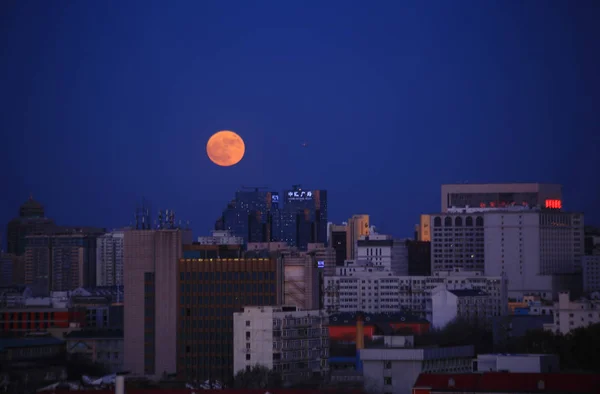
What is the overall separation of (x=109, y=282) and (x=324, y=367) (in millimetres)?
115108

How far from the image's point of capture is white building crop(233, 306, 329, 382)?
77.4 m

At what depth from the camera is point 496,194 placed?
183875mm

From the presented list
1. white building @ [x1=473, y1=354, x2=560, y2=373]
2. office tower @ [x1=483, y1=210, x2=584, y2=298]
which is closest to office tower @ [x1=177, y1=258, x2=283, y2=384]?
white building @ [x1=473, y1=354, x2=560, y2=373]

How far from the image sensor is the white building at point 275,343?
77375 millimetres

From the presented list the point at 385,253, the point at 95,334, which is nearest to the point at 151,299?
the point at 95,334

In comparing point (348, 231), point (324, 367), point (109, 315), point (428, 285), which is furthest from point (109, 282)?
point (324, 367)

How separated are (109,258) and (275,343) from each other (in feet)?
384

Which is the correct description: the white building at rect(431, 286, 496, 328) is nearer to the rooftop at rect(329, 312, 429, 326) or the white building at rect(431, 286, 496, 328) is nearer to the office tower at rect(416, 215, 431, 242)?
the rooftop at rect(329, 312, 429, 326)

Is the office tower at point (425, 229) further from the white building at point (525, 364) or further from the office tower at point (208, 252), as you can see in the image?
the white building at point (525, 364)

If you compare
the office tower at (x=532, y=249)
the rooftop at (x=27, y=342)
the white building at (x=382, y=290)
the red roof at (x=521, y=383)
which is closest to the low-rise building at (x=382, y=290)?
the white building at (x=382, y=290)

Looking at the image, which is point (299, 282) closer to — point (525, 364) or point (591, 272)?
point (525, 364)

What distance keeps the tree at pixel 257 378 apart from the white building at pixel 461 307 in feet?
151

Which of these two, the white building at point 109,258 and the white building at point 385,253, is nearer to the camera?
the white building at point 385,253

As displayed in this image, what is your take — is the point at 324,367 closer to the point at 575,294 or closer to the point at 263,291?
the point at 263,291
